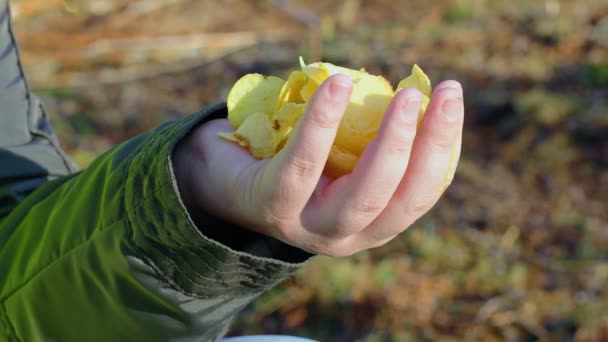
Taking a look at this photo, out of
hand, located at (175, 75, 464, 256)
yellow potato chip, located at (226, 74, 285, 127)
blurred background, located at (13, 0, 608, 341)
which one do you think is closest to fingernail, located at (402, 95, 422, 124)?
hand, located at (175, 75, 464, 256)

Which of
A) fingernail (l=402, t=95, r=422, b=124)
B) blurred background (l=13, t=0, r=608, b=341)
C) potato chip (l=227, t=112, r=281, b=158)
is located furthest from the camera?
blurred background (l=13, t=0, r=608, b=341)

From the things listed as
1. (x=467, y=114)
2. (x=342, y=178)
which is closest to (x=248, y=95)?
(x=342, y=178)

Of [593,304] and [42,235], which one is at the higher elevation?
[42,235]

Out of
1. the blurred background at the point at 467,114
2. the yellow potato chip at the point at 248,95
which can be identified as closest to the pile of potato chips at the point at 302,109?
the yellow potato chip at the point at 248,95

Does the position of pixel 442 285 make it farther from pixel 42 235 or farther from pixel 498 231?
pixel 42 235

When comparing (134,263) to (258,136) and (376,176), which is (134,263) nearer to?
(258,136)

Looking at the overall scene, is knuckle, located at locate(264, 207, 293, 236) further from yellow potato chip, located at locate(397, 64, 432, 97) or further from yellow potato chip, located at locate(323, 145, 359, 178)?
yellow potato chip, located at locate(397, 64, 432, 97)

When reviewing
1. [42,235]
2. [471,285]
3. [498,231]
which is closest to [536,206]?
[498,231]

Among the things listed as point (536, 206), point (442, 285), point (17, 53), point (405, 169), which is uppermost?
point (405, 169)
